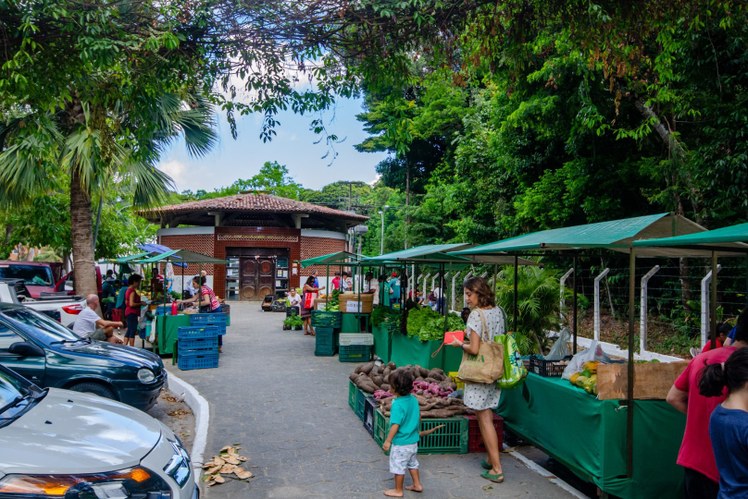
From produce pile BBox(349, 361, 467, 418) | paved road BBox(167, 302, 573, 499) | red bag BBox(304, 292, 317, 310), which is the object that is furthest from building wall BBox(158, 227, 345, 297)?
produce pile BBox(349, 361, 467, 418)

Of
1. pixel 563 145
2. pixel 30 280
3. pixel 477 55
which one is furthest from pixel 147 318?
pixel 563 145

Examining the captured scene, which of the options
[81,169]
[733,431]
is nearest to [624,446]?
[733,431]

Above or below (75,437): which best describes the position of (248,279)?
above

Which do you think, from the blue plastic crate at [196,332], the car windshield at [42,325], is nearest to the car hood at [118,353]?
the car windshield at [42,325]

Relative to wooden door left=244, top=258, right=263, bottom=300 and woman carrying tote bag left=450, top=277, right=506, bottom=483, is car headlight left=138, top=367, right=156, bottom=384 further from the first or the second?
wooden door left=244, top=258, right=263, bottom=300

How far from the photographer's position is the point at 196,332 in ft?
36.4

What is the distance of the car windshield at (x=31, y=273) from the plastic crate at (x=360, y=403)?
15404 mm

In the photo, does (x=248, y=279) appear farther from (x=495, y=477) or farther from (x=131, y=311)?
(x=495, y=477)

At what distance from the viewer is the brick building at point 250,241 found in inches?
1236

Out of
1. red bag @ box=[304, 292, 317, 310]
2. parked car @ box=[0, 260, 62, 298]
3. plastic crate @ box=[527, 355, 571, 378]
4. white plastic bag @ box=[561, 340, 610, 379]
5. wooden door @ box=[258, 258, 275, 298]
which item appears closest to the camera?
white plastic bag @ box=[561, 340, 610, 379]

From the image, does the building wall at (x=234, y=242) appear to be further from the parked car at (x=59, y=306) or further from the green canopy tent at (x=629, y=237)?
the green canopy tent at (x=629, y=237)

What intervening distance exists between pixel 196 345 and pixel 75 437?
776 centimetres

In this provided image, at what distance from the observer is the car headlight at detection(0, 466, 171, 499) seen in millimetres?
2936

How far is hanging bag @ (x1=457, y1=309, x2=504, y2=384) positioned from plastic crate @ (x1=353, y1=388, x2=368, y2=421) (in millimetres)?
2006
